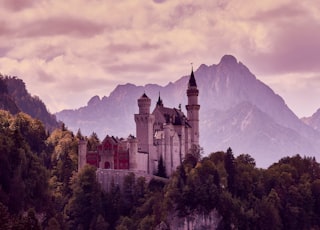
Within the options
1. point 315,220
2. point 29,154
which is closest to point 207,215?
point 315,220

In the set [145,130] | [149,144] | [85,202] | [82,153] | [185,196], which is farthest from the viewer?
[145,130]

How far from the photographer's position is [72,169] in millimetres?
157500

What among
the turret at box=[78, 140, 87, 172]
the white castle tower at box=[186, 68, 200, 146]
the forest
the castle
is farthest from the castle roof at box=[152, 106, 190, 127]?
the turret at box=[78, 140, 87, 172]

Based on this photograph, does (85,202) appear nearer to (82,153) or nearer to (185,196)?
(82,153)

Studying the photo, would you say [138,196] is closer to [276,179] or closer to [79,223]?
[79,223]

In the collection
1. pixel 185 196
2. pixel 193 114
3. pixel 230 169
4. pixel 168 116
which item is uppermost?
pixel 193 114

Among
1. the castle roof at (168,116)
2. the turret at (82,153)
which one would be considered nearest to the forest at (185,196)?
the turret at (82,153)

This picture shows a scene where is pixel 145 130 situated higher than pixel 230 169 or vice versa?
pixel 145 130

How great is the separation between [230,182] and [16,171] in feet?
151

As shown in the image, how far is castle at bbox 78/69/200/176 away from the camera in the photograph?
147500mm

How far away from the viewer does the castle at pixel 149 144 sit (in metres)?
148

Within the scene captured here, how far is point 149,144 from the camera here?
15225cm

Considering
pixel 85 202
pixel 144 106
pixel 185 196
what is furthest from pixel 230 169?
pixel 85 202

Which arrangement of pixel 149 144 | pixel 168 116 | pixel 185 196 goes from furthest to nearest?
pixel 168 116, pixel 149 144, pixel 185 196
